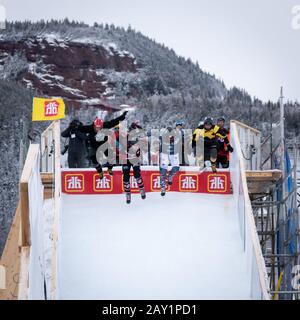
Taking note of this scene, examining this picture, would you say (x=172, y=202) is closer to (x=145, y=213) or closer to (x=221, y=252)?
(x=145, y=213)

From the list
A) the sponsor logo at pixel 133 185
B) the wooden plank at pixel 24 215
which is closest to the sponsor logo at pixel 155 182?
the sponsor logo at pixel 133 185

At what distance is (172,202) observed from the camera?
14.3 metres

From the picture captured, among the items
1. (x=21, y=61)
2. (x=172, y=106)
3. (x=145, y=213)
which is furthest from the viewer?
(x=21, y=61)

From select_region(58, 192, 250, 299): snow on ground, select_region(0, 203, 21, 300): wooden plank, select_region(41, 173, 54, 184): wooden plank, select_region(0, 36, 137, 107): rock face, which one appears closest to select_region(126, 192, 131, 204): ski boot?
select_region(58, 192, 250, 299): snow on ground

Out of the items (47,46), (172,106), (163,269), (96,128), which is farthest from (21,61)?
(163,269)

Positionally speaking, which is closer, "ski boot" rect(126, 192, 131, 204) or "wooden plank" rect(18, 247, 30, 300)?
"wooden plank" rect(18, 247, 30, 300)

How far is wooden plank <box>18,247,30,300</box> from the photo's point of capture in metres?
9.41

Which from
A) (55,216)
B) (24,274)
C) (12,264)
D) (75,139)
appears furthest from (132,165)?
(24,274)

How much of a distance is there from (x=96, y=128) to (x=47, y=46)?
42562 millimetres

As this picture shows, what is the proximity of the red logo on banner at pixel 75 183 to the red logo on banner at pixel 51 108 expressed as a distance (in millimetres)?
1224

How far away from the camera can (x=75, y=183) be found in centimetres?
1478

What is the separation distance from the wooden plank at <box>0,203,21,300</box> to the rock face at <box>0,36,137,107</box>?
121 feet

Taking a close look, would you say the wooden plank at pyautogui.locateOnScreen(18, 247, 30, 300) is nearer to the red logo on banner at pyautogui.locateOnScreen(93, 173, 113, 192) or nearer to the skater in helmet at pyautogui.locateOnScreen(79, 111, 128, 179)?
the red logo on banner at pyautogui.locateOnScreen(93, 173, 113, 192)

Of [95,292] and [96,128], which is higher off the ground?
[96,128]
